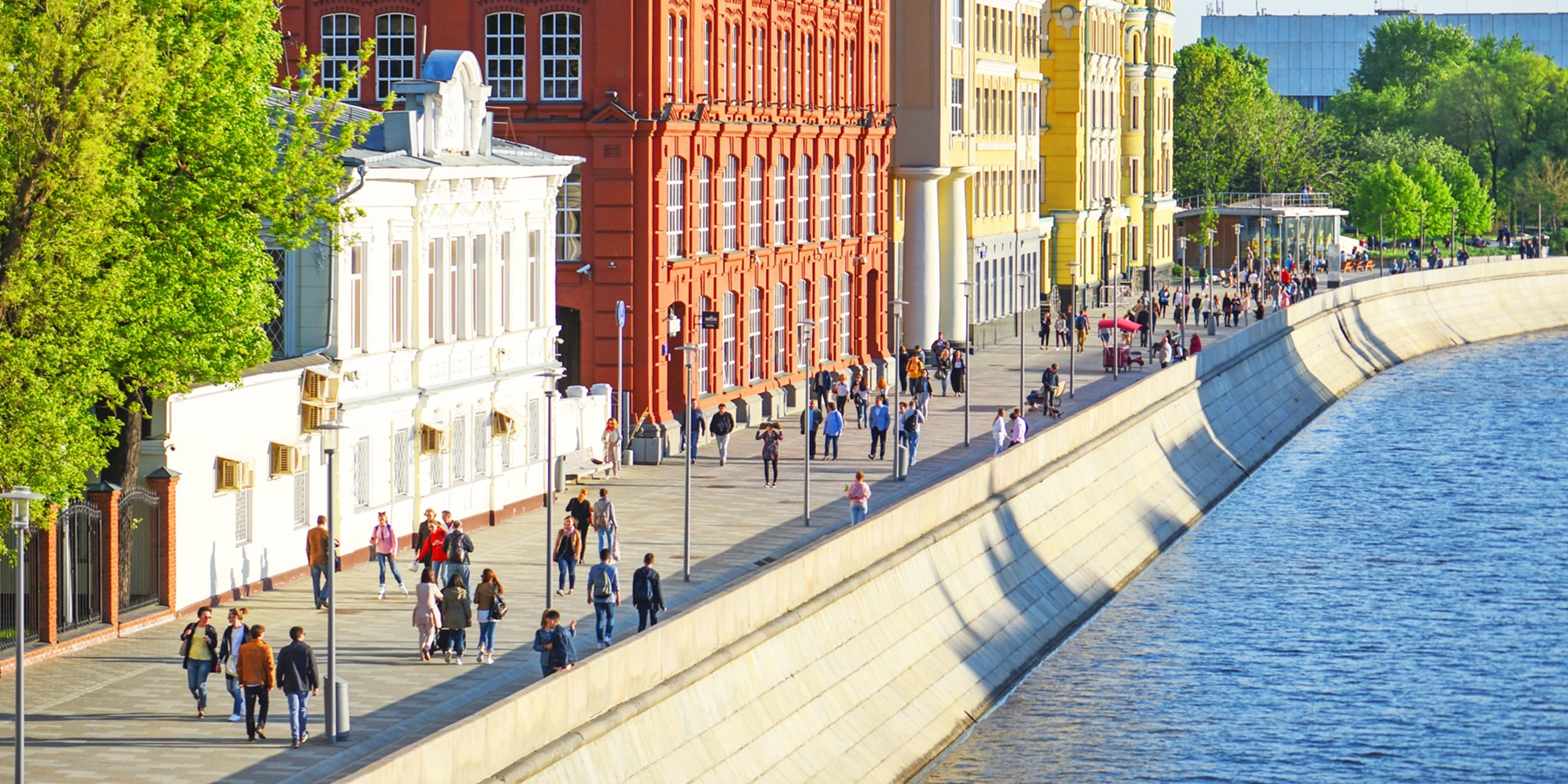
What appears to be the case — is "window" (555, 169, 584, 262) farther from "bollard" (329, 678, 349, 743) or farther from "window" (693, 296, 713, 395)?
"bollard" (329, 678, 349, 743)

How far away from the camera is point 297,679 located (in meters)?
30.2

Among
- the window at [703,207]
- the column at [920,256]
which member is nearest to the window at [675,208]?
the window at [703,207]

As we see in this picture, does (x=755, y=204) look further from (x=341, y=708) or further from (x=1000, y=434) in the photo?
(x=341, y=708)

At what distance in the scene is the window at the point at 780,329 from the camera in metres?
73.4

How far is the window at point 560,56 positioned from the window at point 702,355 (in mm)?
6866

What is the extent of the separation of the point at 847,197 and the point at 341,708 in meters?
52.6

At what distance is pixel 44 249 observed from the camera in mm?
33531

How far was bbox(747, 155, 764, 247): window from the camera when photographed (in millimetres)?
70188

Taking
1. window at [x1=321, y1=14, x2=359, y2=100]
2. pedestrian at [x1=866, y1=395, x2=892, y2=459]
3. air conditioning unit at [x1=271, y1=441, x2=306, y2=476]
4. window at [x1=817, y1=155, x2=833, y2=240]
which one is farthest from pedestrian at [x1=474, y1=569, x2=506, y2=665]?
window at [x1=817, y1=155, x2=833, y2=240]

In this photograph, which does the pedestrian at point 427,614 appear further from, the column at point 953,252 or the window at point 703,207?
the column at point 953,252

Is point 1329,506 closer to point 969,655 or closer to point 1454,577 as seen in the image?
point 1454,577

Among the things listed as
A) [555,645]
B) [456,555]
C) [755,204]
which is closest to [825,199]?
[755,204]

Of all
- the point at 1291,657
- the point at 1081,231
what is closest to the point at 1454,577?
the point at 1291,657

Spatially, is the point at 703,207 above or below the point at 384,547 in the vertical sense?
above
